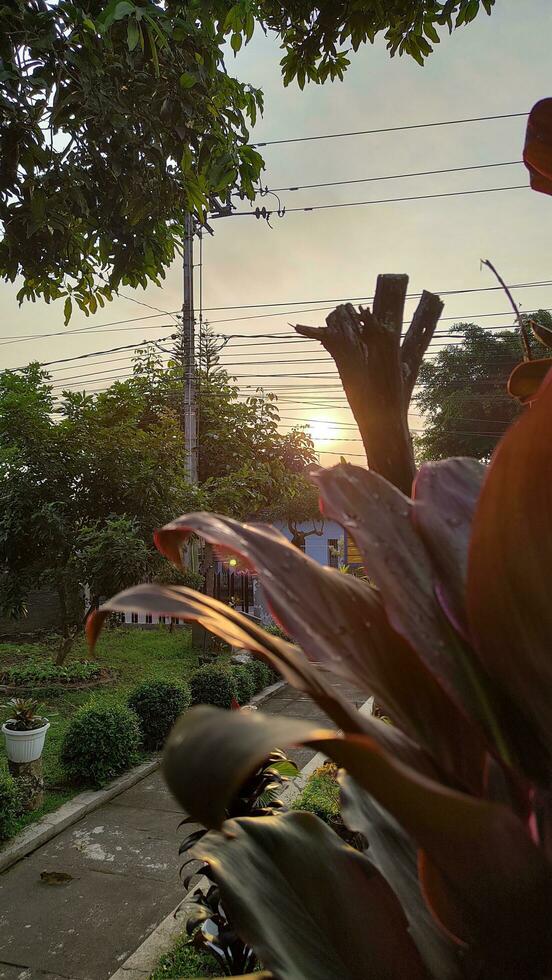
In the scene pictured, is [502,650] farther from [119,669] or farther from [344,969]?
[119,669]

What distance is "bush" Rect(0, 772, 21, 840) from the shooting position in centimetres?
445

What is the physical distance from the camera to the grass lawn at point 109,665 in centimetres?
582

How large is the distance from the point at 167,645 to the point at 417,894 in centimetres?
1215

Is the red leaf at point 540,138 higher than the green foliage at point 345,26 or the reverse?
the reverse

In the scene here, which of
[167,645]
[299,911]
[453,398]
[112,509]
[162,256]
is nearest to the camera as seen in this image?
[299,911]

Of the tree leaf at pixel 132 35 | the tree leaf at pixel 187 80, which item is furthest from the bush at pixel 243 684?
the tree leaf at pixel 132 35

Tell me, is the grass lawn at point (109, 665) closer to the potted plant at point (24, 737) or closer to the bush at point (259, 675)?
the potted plant at point (24, 737)

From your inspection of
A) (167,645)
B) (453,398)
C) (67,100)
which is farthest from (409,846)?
(453,398)

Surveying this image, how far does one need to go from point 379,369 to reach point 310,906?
1.57ft

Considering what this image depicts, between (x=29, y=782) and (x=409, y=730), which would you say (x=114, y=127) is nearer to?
(x=409, y=730)

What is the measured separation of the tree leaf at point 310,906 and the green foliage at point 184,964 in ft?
9.72

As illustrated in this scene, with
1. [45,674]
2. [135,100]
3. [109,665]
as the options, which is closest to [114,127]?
[135,100]

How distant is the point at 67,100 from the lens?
3.07 meters

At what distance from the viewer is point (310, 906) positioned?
18.7 inches
